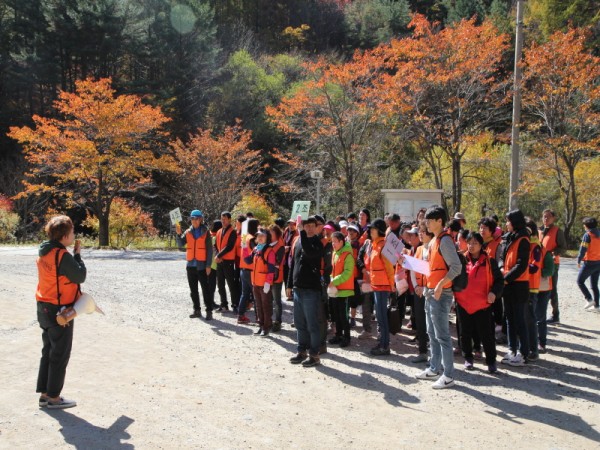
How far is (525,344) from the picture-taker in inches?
272

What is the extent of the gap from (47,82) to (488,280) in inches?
1406

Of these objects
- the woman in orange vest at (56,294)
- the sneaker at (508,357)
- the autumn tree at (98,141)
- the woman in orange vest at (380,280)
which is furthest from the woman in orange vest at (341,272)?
the autumn tree at (98,141)

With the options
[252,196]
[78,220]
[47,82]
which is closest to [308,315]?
[252,196]

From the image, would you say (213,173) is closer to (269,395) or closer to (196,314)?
(196,314)

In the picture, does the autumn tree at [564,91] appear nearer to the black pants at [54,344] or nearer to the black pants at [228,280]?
the black pants at [228,280]

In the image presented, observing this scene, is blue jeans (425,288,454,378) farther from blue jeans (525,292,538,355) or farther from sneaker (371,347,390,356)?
blue jeans (525,292,538,355)

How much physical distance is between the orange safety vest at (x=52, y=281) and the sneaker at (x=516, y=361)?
16.7 feet

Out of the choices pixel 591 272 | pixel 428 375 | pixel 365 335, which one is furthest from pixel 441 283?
pixel 591 272

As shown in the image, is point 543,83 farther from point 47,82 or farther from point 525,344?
point 47,82

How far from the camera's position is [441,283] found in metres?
5.75

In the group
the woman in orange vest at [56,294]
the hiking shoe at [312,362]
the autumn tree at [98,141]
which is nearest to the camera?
the woman in orange vest at [56,294]

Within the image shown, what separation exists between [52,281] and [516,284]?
5040 millimetres

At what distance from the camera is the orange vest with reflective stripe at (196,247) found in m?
9.63

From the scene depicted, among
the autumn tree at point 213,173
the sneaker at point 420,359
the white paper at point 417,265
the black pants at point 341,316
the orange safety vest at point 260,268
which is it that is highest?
the autumn tree at point 213,173
